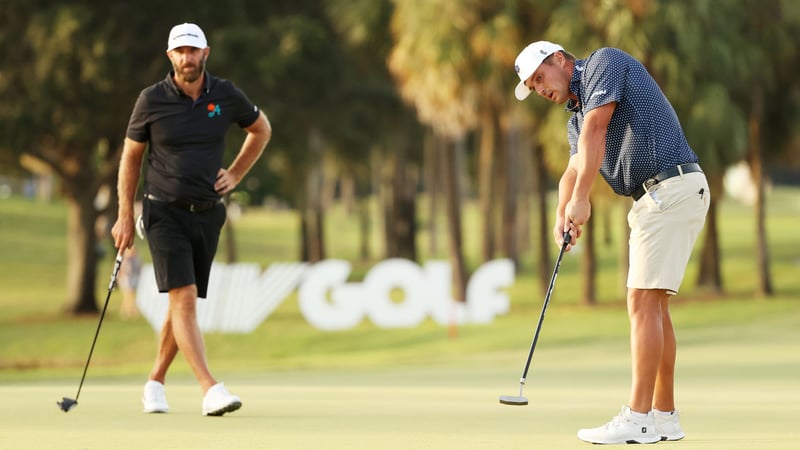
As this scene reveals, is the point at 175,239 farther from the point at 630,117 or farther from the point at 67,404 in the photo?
the point at 630,117

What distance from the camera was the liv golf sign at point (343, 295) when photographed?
24.0 meters

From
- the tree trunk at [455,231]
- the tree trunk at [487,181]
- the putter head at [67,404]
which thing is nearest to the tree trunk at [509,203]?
the tree trunk at [487,181]

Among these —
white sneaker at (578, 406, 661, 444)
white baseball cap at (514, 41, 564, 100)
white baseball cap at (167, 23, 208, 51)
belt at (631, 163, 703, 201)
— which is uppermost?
white baseball cap at (167, 23, 208, 51)

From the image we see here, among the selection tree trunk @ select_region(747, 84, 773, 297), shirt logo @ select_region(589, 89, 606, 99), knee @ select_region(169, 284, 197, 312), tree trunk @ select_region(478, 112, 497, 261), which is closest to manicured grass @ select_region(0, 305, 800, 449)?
knee @ select_region(169, 284, 197, 312)

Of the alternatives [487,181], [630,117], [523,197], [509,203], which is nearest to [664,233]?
[630,117]

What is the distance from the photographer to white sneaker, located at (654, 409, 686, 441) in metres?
7.14

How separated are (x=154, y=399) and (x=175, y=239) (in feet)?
2.91

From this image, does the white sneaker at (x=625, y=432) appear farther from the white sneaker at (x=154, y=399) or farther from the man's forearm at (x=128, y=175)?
the man's forearm at (x=128, y=175)

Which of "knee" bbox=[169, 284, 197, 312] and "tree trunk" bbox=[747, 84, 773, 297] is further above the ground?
"tree trunk" bbox=[747, 84, 773, 297]

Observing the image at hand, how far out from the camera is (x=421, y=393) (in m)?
10.3

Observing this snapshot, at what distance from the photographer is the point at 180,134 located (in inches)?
337

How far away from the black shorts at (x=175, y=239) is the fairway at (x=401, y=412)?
30.0 inches

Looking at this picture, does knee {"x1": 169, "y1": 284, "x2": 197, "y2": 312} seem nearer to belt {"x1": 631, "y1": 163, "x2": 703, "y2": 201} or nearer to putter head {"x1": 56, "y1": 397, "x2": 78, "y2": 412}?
putter head {"x1": 56, "y1": 397, "x2": 78, "y2": 412}

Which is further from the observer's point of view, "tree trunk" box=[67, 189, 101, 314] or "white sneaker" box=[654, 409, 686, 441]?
"tree trunk" box=[67, 189, 101, 314]
